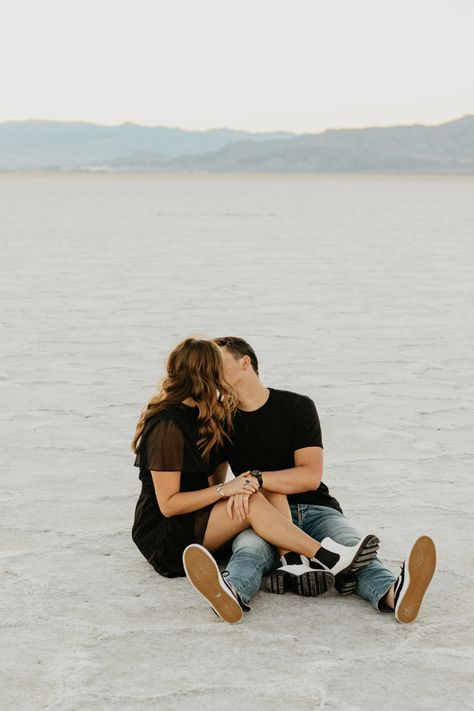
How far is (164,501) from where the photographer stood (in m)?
4.21

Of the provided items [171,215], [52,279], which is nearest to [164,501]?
[52,279]

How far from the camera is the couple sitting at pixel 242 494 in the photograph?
4000mm

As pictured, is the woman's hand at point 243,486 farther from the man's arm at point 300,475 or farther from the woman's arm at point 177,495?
the man's arm at point 300,475

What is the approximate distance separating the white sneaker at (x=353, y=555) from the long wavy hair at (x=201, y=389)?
Answer: 60cm

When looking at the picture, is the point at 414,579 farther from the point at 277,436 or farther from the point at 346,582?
the point at 277,436

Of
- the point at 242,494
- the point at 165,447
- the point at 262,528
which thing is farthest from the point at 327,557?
the point at 165,447

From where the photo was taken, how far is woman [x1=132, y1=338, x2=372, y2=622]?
13.6 feet

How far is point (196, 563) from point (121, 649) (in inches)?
13.7

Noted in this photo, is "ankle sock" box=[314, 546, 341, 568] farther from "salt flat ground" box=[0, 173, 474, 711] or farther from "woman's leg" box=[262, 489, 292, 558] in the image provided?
"woman's leg" box=[262, 489, 292, 558]

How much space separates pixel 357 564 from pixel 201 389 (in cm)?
80

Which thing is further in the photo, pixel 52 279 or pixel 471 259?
pixel 471 259

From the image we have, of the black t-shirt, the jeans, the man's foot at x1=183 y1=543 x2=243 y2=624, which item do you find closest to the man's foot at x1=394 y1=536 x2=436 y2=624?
the jeans

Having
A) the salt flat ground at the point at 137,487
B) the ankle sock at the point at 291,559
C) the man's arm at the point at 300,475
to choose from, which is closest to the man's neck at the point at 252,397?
the man's arm at the point at 300,475

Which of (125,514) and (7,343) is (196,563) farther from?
(7,343)
